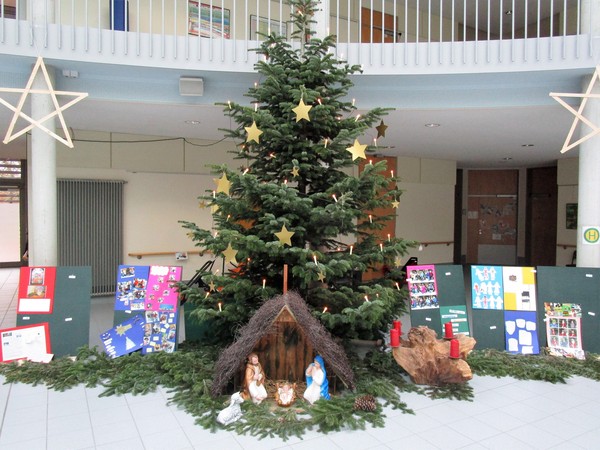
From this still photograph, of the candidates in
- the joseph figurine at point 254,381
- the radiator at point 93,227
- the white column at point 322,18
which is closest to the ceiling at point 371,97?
the white column at point 322,18

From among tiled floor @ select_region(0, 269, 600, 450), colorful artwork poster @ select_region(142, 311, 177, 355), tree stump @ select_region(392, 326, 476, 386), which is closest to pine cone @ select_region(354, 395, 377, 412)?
tiled floor @ select_region(0, 269, 600, 450)

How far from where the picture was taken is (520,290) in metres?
4.93

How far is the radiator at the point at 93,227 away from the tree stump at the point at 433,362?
18.8 ft

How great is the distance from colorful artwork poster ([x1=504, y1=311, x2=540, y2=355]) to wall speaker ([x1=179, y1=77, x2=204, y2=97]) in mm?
4352

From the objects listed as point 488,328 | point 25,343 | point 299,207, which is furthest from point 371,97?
point 25,343

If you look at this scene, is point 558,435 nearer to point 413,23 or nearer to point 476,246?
point 413,23

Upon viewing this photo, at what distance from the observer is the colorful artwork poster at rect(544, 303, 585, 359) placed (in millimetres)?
4762

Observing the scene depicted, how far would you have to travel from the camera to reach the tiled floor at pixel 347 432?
3.02 meters

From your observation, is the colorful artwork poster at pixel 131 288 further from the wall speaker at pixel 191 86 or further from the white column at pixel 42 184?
the wall speaker at pixel 191 86

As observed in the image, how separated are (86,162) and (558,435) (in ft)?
24.7

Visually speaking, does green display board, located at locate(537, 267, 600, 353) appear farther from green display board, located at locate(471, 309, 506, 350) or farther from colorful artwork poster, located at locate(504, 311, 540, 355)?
green display board, located at locate(471, 309, 506, 350)

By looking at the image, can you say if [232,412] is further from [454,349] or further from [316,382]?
[454,349]

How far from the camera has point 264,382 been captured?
12.3ft

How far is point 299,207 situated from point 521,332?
9.44 ft
